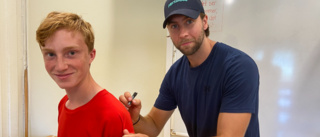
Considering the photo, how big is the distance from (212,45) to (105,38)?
1.01m

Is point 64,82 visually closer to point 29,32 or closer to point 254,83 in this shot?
point 254,83

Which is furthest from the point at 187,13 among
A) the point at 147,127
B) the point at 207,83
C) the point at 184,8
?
the point at 147,127

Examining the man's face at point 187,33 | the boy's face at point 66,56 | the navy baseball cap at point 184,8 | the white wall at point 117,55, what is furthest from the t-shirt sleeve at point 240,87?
the white wall at point 117,55

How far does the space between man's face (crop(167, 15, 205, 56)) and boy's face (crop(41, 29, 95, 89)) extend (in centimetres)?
41

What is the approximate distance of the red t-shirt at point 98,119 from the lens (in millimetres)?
679

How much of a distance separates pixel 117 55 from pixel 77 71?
1.04 meters

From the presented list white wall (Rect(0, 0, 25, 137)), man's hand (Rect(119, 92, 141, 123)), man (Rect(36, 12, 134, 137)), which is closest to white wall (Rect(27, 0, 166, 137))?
white wall (Rect(0, 0, 25, 137))

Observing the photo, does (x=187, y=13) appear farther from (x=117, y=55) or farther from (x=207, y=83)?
(x=117, y=55)

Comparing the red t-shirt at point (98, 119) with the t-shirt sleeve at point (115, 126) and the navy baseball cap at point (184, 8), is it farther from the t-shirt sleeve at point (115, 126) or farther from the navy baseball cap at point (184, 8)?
the navy baseball cap at point (184, 8)

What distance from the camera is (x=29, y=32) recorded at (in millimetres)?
1547

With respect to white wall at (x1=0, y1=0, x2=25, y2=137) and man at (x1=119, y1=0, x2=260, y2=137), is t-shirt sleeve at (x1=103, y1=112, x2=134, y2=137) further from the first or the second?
white wall at (x1=0, y1=0, x2=25, y2=137)

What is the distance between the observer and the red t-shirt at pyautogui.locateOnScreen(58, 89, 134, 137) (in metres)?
0.68

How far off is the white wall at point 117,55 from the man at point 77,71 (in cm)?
96

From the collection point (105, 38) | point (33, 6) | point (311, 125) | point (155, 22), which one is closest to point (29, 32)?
point (33, 6)
